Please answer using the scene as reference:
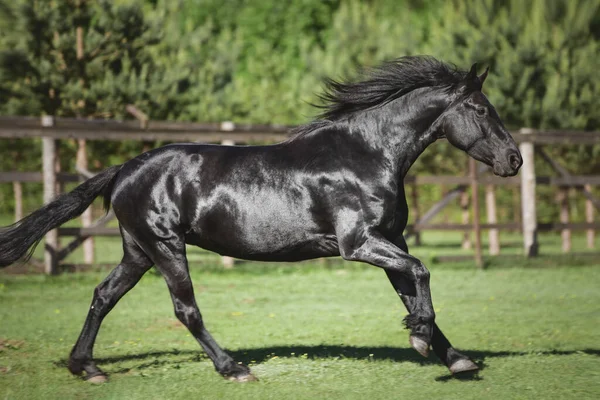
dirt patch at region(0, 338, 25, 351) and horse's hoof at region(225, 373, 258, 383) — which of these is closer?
horse's hoof at region(225, 373, 258, 383)

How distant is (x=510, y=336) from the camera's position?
25.7 feet

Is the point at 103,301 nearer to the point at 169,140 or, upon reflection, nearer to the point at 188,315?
the point at 188,315

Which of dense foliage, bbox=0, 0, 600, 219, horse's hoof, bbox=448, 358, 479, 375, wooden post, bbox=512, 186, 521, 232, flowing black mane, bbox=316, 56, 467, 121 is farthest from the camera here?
wooden post, bbox=512, 186, 521, 232

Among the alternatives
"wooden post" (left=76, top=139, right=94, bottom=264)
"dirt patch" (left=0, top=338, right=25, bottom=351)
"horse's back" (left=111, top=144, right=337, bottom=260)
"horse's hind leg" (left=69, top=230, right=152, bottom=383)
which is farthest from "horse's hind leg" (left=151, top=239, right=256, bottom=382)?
"wooden post" (left=76, top=139, right=94, bottom=264)

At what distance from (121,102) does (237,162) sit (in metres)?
11.0

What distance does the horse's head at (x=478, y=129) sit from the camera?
6016 mm

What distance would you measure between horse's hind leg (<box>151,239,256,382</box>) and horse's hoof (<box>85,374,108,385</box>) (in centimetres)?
71

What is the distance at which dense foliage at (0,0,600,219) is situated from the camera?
53.2 feet

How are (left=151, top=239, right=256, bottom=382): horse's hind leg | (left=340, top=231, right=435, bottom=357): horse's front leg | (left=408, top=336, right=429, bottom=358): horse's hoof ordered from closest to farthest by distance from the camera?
(left=408, top=336, right=429, bottom=358): horse's hoof → (left=340, top=231, right=435, bottom=357): horse's front leg → (left=151, top=239, right=256, bottom=382): horse's hind leg

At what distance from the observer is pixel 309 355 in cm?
684

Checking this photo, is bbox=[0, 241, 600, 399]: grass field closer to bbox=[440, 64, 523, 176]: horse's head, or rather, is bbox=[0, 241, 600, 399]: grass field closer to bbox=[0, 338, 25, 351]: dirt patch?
bbox=[0, 338, 25, 351]: dirt patch

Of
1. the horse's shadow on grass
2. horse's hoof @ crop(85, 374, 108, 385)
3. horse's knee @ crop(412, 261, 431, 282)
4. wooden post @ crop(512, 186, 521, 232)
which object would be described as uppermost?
wooden post @ crop(512, 186, 521, 232)

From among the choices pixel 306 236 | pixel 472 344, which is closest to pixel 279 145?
A: pixel 306 236

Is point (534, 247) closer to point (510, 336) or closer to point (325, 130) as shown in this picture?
point (510, 336)
